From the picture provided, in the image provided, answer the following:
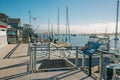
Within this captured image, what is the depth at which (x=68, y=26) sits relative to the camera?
44.1 metres

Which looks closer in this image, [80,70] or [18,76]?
[18,76]

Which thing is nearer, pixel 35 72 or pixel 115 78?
pixel 115 78

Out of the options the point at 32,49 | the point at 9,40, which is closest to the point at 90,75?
the point at 32,49

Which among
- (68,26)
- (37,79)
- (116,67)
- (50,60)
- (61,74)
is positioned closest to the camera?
(116,67)

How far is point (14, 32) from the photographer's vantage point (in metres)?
29.0

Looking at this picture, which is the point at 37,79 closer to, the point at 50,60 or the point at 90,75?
the point at 90,75

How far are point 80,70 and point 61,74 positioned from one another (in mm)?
1086

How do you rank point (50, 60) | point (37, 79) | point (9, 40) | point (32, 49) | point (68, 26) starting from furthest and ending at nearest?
1. point (68, 26)
2. point (9, 40)
3. point (50, 60)
4. point (32, 49)
5. point (37, 79)

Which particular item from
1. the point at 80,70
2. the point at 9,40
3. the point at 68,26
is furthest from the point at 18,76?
the point at 68,26

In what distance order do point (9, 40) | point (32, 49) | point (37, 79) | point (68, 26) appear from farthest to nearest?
point (68, 26)
point (9, 40)
point (32, 49)
point (37, 79)

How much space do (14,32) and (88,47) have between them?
22.8m

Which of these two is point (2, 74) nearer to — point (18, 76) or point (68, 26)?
point (18, 76)

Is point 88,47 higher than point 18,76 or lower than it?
higher

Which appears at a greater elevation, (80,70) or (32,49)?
(32,49)
